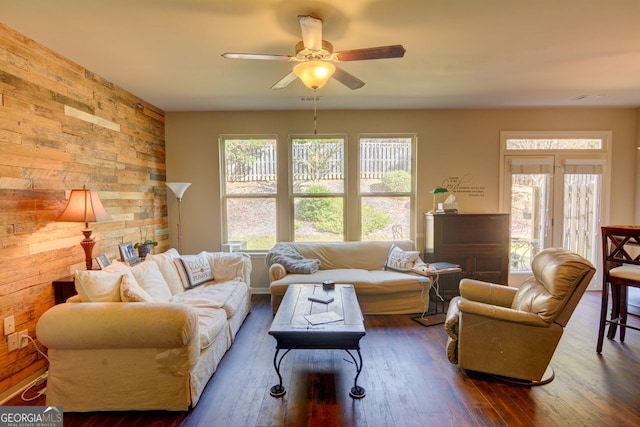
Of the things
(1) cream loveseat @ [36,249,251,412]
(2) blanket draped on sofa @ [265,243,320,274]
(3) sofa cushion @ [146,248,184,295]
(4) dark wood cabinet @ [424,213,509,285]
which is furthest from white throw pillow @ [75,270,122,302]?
(4) dark wood cabinet @ [424,213,509,285]

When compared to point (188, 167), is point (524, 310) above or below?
below

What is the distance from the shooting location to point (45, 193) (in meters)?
2.53

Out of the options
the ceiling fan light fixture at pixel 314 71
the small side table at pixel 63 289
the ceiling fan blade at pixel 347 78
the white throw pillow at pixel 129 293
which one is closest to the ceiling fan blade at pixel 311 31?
the ceiling fan light fixture at pixel 314 71

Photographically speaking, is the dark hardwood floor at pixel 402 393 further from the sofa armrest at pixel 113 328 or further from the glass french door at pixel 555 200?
the glass french door at pixel 555 200

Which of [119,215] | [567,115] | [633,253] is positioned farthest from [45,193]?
[633,253]

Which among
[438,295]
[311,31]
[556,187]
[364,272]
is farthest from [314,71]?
[556,187]

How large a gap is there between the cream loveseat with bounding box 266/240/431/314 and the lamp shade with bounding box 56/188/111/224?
1899 millimetres

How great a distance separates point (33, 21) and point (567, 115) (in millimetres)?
6082

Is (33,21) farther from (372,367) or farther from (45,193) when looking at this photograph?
(372,367)

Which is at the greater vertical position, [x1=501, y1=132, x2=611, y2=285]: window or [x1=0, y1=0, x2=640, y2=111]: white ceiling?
[x1=0, y1=0, x2=640, y2=111]: white ceiling

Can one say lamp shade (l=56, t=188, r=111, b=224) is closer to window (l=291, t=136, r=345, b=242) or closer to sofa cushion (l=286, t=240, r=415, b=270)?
sofa cushion (l=286, t=240, r=415, b=270)

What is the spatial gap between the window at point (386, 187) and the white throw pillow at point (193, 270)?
89.0 inches

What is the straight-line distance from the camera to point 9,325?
2236 mm

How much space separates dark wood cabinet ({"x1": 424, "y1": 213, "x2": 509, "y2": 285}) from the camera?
13.5 ft
